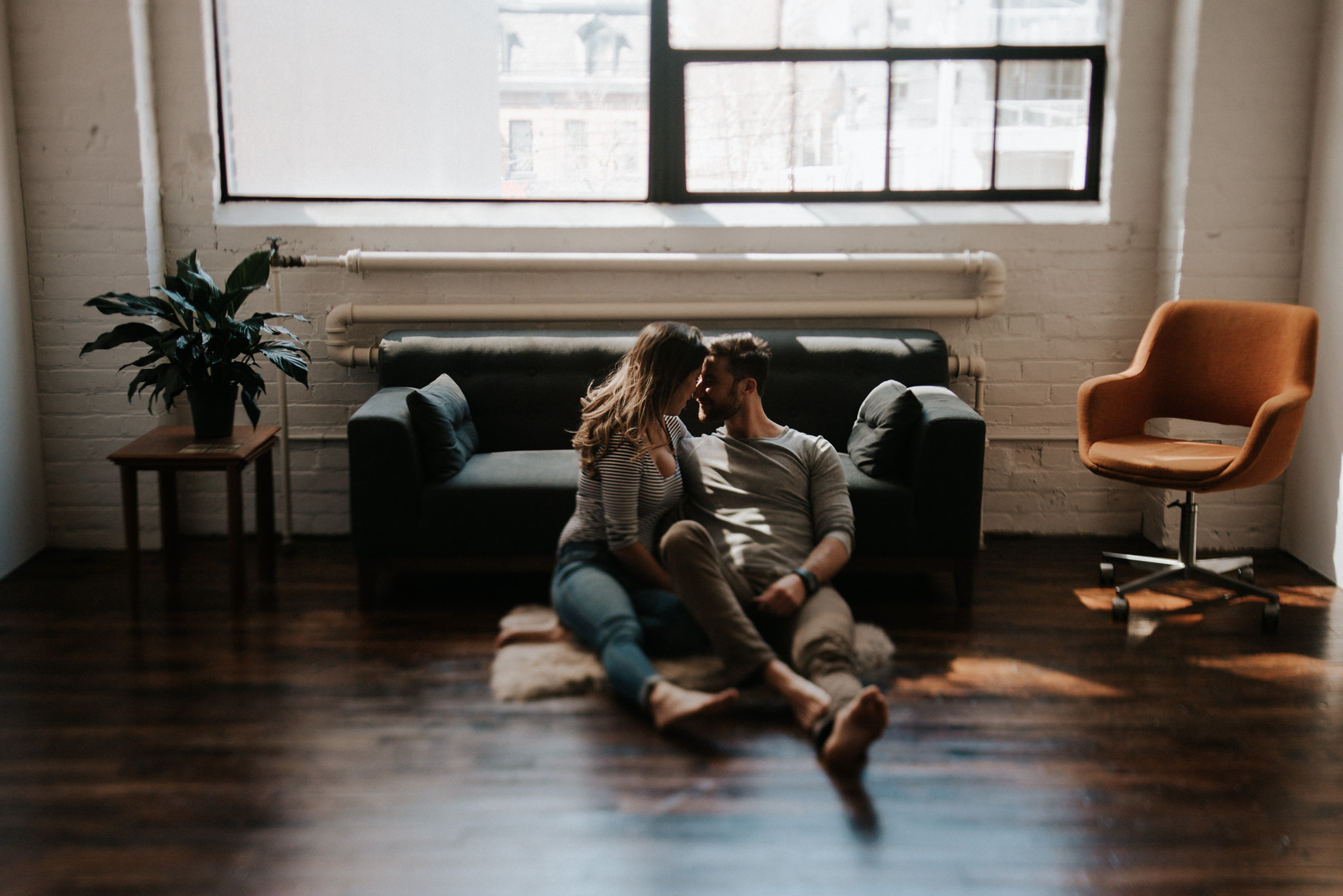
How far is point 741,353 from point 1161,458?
143 centimetres

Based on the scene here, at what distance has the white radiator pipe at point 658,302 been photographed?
4074mm

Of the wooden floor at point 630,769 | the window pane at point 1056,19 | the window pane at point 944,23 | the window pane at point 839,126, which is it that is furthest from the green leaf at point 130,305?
the window pane at point 1056,19

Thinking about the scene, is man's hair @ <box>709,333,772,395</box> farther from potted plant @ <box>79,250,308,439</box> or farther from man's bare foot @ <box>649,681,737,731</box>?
potted plant @ <box>79,250,308,439</box>

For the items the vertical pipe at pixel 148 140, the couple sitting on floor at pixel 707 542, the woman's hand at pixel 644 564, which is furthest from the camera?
the vertical pipe at pixel 148 140

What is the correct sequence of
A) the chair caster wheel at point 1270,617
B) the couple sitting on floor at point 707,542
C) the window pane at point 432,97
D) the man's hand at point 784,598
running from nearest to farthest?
the couple sitting on floor at point 707,542 → the man's hand at point 784,598 → the chair caster wheel at point 1270,617 → the window pane at point 432,97

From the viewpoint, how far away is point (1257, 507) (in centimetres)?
412

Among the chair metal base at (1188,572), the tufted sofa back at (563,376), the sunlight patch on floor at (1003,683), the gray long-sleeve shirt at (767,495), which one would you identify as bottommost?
the sunlight patch on floor at (1003,683)

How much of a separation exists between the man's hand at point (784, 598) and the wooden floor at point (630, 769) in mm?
249

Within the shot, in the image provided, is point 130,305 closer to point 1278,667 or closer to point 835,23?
point 835,23

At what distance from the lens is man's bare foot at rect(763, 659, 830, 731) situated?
7.91 ft

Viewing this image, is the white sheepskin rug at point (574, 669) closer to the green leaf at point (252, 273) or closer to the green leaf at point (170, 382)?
the green leaf at point (170, 382)

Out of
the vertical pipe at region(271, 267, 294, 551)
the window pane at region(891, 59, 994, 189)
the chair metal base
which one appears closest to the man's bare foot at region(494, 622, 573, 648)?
the vertical pipe at region(271, 267, 294, 551)

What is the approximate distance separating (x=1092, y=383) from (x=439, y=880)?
267cm

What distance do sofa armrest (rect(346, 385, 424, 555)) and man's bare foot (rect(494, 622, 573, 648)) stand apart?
0.54m
